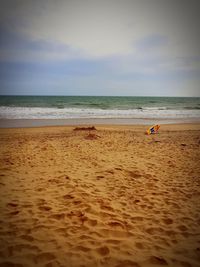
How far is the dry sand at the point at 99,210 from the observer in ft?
8.46

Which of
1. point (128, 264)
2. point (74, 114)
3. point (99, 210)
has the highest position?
point (74, 114)

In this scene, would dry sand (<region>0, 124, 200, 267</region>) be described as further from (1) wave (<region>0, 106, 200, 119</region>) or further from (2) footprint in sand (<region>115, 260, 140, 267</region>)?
(1) wave (<region>0, 106, 200, 119</region>)

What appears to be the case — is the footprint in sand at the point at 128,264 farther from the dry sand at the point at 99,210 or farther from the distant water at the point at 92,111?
the distant water at the point at 92,111

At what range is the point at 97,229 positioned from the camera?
3.07 meters

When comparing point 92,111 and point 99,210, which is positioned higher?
point 92,111

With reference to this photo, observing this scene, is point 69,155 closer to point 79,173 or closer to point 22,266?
point 79,173

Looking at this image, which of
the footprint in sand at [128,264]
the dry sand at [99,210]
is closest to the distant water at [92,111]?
the dry sand at [99,210]

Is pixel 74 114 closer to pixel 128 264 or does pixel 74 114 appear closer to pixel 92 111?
pixel 92 111

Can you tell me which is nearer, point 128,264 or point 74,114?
point 128,264

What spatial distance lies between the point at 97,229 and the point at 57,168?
3.00 meters

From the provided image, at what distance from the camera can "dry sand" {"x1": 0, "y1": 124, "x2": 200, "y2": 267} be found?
2.58 meters

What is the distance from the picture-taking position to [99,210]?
358 centimetres

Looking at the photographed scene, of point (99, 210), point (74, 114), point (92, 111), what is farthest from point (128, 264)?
point (92, 111)

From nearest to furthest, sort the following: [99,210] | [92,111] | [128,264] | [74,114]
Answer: [128,264]
[99,210]
[74,114]
[92,111]
